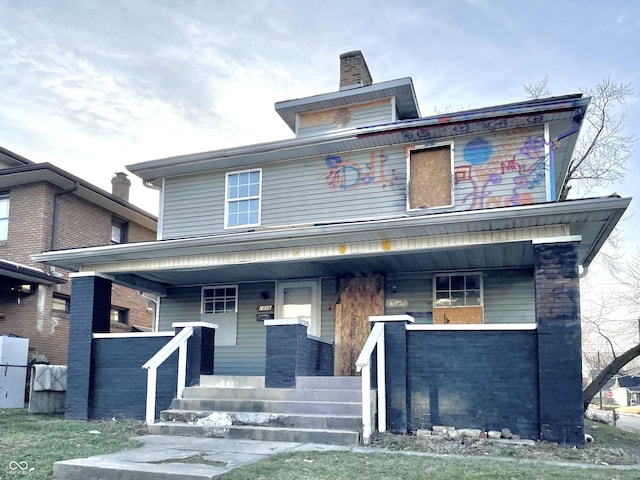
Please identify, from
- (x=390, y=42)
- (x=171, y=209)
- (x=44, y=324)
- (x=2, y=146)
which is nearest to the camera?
(x=171, y=209)

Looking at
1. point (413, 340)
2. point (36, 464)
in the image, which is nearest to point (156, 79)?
point (413, 340)

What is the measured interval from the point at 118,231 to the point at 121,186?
186cm

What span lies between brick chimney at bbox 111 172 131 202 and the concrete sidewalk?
14763 mm

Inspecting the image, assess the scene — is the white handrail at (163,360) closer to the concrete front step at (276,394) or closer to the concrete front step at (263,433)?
the concrete front step at (276,394)

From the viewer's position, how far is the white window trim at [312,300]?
1295 centimetres

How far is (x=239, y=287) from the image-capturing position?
45.7 ft

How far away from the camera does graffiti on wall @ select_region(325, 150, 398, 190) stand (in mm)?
12602

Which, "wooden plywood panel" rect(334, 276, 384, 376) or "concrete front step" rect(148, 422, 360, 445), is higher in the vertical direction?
"wooden plywood panel" rect(334, 276, 384, 376)

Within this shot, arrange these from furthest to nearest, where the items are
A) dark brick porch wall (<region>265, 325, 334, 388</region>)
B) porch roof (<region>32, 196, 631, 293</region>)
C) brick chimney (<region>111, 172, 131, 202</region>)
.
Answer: brick chimney (<region>111, 172, 131, 202</region>)
dark brick porch wall (<region>265, 325, 334, 388</region>)
porch roof (<region>32, 196, 631, 293</region>)

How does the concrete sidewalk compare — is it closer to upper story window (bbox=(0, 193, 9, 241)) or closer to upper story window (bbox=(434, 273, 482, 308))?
upper story window (bbox=(434, 273, 482, 308))

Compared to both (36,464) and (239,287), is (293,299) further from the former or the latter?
(36,464)

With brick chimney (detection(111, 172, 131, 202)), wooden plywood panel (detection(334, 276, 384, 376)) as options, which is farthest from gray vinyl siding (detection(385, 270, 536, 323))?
brick chimney (detection(111, 172, 131, 202))

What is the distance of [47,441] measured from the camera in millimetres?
8680

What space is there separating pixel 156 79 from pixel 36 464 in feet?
42.5
